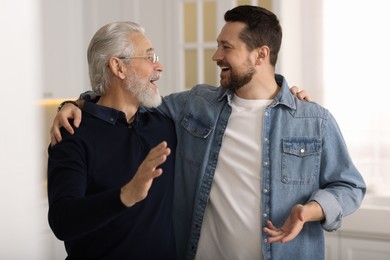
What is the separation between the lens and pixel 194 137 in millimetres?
2033

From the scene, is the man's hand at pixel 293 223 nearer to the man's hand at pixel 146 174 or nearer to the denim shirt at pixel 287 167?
the denim shirt at pixel 287 167

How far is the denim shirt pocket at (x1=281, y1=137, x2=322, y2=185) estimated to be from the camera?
193cm

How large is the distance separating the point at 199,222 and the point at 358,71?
178 centimetres

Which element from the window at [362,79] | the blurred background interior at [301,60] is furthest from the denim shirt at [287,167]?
the window at [362,79]

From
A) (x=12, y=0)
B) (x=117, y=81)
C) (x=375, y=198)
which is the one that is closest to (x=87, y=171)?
(x=117, y=81)

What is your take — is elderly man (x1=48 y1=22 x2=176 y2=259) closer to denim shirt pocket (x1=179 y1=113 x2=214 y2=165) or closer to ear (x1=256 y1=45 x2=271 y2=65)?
denim shirt pocket (x1=179 y1=113 x2=214 y2=165)

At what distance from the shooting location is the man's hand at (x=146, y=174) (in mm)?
1415

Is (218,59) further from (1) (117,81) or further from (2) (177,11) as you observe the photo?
(2) (177,11)

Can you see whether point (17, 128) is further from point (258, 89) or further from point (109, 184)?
point (258, 89)

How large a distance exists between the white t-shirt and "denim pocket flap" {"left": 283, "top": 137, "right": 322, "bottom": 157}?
0.10 meters

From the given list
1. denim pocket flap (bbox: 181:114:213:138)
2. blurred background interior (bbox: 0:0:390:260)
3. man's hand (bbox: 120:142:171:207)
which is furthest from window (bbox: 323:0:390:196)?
A: man's hand (bbox: 120:142:171:207)

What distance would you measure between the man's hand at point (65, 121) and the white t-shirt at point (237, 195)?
0.49 metres

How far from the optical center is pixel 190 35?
12.1 ft

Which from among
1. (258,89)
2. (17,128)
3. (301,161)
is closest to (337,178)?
(301,161)
